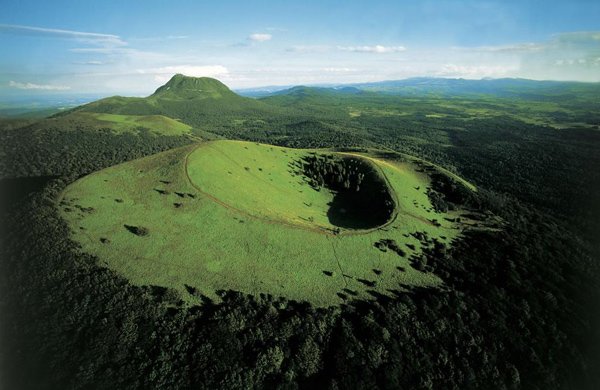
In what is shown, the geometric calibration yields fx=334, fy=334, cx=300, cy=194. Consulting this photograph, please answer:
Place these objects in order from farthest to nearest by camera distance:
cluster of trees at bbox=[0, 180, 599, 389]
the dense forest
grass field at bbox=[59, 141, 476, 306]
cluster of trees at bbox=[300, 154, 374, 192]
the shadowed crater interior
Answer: cluster of trees at bbox=[300, 154, 374, 192]
the shadowed crater interior
grass field at bbox=[59, 141, 476, 306]
the dense forest
cluster of trees at bbox=[0, 180, 599, 389]

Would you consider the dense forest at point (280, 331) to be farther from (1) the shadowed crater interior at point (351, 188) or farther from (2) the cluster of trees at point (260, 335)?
(1) the shadowed crater interior at point (351, 188)

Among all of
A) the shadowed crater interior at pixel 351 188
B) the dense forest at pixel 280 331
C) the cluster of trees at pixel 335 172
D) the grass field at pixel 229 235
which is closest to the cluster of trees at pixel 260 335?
the dense forest at pixel 280 331

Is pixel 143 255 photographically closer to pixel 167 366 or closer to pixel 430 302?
pixel 167 366

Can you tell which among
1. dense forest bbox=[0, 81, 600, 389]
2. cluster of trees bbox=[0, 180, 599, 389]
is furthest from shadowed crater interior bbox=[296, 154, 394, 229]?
cluster of trees bbox=[0, 180, 599, 389]

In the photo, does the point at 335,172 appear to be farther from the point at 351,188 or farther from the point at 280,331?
the point at 280,331

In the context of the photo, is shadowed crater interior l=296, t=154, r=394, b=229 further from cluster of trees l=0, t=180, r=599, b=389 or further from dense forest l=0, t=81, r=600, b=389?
cluster of trees l=0, t=180, r=599, b=389

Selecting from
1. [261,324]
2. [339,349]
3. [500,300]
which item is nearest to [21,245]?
[261,324]
